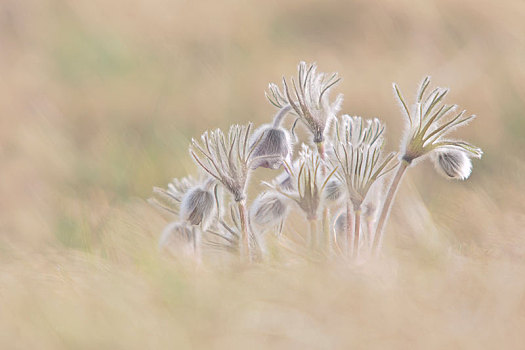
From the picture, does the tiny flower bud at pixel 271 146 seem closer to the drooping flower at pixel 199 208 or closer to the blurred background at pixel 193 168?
the drooping flower at pixel 199 208

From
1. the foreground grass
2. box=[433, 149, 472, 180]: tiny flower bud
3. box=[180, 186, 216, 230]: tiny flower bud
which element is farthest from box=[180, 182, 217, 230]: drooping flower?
box=[433, 149, 472, 180]: tiny flower bud

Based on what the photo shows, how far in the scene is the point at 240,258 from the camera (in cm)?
116

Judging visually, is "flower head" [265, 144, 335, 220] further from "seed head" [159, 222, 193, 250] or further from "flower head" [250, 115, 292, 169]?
"seed head" [159, 222, 193, 250]

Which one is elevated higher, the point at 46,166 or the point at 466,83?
the point at 466,83

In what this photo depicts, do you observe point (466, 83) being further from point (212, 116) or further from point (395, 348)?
point (395, 348)

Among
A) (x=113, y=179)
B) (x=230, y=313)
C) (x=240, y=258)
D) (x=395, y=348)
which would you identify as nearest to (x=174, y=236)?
(x=240, y=258)

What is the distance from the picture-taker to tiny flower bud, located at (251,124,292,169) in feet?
4.05

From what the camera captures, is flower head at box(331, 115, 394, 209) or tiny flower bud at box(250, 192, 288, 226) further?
tiny flower bud at box(250, 192, 288, 226)

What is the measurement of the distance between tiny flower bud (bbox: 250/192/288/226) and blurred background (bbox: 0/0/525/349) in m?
0.20

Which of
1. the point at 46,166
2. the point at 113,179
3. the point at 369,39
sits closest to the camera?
the point at 113,179

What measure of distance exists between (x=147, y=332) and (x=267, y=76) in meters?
2.73

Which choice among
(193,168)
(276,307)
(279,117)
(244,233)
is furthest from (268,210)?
(193,168)

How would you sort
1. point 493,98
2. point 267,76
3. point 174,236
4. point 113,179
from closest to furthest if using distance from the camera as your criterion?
1. point 174,236
2. point 113,179
3. point 493,98
4. point 267,76

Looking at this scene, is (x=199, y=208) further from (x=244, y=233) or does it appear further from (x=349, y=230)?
(x=349, y=230)
